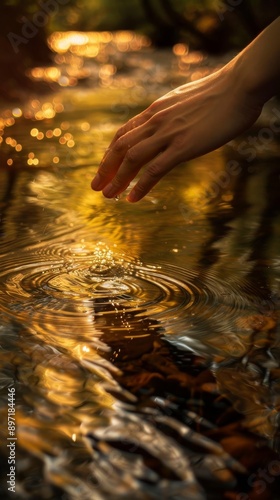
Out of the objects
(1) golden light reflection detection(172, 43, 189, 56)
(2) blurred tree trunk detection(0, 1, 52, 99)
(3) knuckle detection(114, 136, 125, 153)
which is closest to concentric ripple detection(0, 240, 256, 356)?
(3) knuckle detection(114, 136, 125, 153)

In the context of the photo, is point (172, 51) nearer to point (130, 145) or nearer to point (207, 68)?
point (207, 68)

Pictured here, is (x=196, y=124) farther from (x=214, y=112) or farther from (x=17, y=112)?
(x=17, y=112)

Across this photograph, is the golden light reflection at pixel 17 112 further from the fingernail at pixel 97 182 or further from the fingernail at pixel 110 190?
the fingernail at pixel 110 190

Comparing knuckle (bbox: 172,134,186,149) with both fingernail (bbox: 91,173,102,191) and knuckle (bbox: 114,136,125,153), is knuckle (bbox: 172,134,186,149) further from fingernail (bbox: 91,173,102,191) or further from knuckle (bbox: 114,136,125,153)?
fingernail (bbox: 91,173,102,191)

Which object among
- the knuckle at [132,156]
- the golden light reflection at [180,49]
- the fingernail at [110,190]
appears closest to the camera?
the knuckle at [132,156]

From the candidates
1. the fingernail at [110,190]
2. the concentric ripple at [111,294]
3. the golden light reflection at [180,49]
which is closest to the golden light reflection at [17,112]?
the concentric ripple at [111,294]

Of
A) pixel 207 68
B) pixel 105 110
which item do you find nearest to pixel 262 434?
pixel 105 110
